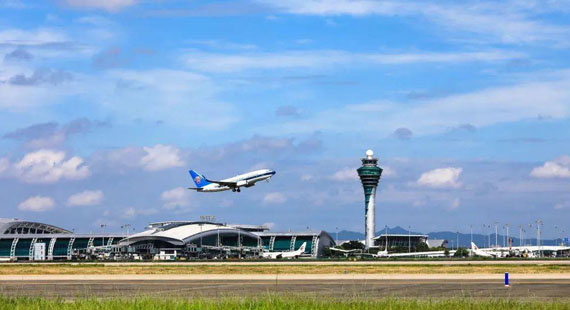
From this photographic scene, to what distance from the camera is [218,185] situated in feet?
523

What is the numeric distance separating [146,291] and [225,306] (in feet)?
81.1

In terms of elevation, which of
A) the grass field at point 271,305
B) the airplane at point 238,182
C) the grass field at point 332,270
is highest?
the airplane at point 238,182

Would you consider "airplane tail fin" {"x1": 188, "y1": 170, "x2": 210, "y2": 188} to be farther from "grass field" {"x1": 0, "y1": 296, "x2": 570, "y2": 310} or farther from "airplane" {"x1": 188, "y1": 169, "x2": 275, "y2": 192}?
"grass field" {"x1": 0, "y1": 296, "x2": 570, "y2": 310}

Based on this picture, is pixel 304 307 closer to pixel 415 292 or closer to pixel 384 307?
pixel 384 307

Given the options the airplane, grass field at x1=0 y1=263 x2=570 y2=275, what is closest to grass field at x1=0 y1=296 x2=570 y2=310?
grass field at x1=0 y1=263 x2=570 y2=275

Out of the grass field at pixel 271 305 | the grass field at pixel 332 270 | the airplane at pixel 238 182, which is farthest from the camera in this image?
the airplane at pixel 238 182

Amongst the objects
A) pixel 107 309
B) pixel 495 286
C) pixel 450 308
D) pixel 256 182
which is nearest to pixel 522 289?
pixel 495 286

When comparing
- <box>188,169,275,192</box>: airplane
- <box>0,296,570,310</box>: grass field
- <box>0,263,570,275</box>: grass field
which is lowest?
<box>0,296,570,310</box>: grass field

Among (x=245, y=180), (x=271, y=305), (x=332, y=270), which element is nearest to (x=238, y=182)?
(x=245, y=180)

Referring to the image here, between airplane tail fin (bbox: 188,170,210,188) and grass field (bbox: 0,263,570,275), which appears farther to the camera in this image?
airplane tail fin (bbox: 188,170,210,188)

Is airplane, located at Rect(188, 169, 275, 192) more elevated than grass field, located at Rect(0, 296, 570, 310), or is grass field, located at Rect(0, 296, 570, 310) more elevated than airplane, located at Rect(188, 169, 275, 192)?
airplane, located at Rect(188, 169, 275, 192)

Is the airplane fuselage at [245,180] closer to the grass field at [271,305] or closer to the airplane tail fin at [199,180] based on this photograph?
the airplane tail fin at [199,180]

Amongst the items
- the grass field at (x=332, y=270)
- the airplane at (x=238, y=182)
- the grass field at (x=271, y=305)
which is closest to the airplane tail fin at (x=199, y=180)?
the airplane at (x=238, y=182)

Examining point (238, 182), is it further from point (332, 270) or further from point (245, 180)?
point (332, 270)
